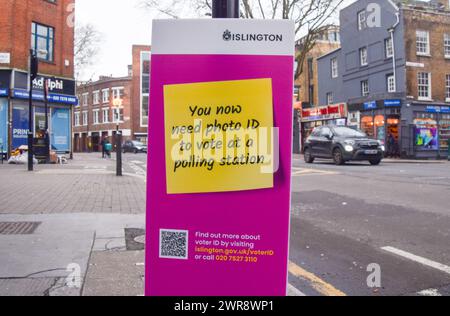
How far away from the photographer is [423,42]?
96.2 feet

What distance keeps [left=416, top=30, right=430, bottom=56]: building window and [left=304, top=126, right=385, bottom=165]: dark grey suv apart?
530 inches

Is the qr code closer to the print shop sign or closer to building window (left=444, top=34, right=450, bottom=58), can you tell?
the print shop sign

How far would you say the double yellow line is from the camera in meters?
3.40

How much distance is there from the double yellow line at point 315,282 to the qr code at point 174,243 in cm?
180

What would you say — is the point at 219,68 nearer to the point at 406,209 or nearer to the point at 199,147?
the point at 199,147

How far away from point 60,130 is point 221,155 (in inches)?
997

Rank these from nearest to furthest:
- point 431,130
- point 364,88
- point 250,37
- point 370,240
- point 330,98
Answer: point 250,37 < point 370,240 < point 431,130 < point 364,88 < point 330,98

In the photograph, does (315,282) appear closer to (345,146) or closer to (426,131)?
(345,146)

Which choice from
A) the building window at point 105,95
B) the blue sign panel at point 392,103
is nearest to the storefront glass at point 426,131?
the blue sign panel at point 392,103

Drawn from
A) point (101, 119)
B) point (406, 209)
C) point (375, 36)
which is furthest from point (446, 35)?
point (101, 119)

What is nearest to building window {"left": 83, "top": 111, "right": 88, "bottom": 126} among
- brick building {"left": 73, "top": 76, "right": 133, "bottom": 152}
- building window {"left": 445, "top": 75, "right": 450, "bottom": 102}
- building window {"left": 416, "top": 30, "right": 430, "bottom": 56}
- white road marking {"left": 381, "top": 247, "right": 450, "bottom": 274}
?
brick building {"left": 73, "top": 76, "right": 133, "bottom": 152}

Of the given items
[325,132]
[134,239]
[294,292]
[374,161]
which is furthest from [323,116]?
[294,292]

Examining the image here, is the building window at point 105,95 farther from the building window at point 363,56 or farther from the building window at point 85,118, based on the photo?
the building window at point 363,56

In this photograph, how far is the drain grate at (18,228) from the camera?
5351 mm
